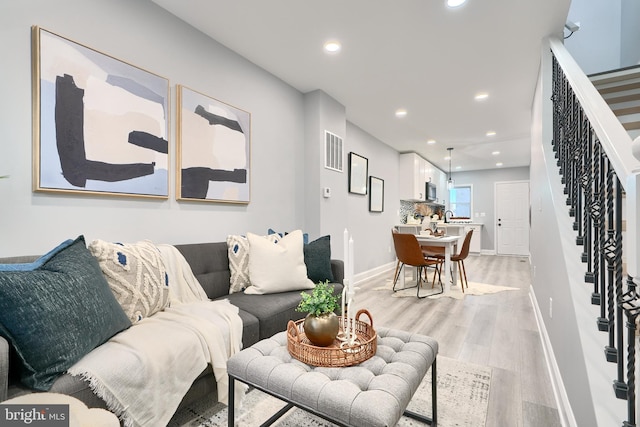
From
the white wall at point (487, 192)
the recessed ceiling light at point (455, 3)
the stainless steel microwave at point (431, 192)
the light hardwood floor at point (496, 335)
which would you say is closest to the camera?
the light hardwood floor at point (496, 335)

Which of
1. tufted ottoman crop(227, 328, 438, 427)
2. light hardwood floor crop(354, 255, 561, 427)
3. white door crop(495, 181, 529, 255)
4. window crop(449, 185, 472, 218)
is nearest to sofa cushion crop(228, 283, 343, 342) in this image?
tufted ottoman crop(227, 328, 438, 427)

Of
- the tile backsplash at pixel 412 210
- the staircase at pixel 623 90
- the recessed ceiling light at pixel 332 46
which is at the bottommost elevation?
the tile backsplash at pixel 412 210

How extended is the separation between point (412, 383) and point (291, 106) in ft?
10.3

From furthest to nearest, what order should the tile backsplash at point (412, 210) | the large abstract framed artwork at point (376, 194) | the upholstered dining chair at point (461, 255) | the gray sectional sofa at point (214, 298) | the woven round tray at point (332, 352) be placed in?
the tile backsplash at point (412, 210) → the large abstract framed artwork at point (376, 194) → the upholstered dining chair at point (461, 255) → the woven round tray at point (332, 352) → the gray sectional sofa at point (214, 298)

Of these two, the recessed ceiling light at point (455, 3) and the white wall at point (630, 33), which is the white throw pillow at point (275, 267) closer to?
the recessed ceiling light at point (455, 3)

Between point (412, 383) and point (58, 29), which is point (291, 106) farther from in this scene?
point (412, 383)

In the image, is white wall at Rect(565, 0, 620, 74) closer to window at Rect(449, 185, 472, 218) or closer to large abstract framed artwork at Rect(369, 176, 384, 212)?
large abstract framed artwork at Rect(369, 176, 384, 212)

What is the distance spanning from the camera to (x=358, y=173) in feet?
16.0

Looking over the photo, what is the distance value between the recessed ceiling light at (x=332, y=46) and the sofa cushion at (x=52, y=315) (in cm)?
248

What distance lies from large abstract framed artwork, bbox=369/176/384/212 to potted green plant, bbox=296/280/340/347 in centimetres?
413

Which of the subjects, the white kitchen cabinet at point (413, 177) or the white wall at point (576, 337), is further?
the white kitchen cabinet at point (413, 177)

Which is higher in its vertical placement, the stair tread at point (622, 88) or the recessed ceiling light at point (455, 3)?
the recessed ceiling light at point (455, 3)

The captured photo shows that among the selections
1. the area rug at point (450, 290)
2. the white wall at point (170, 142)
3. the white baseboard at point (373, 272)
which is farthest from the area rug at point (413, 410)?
the white baseboard at point (373, 272)

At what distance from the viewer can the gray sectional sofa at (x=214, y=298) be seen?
1.10m
